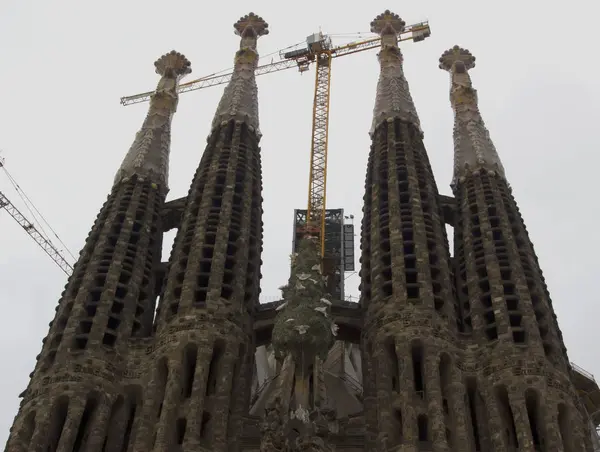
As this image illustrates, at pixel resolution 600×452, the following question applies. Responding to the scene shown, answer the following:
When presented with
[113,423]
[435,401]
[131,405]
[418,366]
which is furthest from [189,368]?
[435,401]

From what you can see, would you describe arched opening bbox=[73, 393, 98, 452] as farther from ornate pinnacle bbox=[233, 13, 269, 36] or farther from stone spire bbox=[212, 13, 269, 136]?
ornate pinnacle bbox=[233, 13, 269, 36]

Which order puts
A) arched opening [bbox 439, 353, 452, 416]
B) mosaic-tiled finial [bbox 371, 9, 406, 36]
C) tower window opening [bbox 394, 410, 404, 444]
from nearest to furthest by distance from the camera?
1. tower window opening [bbox 394, 410, 404, 444]
2. arched opening [bbox 439, 353, 452, 416]
3. mosaic-tiled finial [bbox 371, 9, 406, 36]

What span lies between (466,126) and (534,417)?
72.6 feet

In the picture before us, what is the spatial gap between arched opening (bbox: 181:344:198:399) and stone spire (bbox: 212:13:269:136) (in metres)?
18.6

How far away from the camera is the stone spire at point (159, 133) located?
50.2 metres

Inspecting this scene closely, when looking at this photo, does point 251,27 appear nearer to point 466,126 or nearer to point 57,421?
point 466,126

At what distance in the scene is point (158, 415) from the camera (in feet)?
119

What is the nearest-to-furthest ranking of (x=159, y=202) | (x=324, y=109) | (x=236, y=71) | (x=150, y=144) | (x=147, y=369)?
(x=147, y=369) → (x=159, y=202) → (x=150, y=144) → (x=236, y=71) → (x=324, y=109)

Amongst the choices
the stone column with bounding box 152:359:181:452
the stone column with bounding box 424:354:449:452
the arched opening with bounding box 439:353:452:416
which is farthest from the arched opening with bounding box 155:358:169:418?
the arched opening with bounding box 439:353:452:416

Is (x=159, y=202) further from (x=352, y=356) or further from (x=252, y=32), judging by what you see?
(x=252, y=32)

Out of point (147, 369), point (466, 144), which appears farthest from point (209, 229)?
point (466, 144)

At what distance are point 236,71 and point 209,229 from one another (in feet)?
58.5

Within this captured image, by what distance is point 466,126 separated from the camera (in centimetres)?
5325

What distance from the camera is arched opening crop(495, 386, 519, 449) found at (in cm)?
3466
